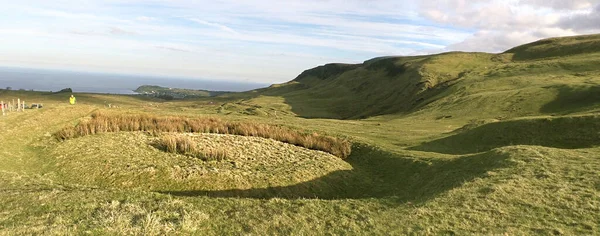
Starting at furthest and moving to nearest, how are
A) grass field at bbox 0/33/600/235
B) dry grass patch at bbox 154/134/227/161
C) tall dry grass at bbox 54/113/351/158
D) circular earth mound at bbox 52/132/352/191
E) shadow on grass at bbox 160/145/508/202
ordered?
tall dry grass at bbox 54/113/351/158 < dry grass patch at bbox 154/134/227/161 < circular earth mound at bbox 52/132/352/191 < shadow on grass at bbox 160/145/508/202 < grass field at bbox 0/33/600/235

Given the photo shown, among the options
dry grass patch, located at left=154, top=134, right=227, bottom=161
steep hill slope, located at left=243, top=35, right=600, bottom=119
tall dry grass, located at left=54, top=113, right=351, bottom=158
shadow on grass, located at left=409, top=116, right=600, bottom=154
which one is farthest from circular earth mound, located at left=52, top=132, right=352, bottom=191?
steep hill slope, located at left=243, top=35, right=600, bottom=119

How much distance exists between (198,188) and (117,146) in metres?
8.82

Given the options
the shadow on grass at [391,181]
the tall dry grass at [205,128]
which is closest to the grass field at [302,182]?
the shadow on grass at [391,181]

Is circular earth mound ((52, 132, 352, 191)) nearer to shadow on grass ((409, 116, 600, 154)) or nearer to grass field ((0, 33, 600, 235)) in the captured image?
grass field ((0, 33, 600, 235))

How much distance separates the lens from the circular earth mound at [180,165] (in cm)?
2030

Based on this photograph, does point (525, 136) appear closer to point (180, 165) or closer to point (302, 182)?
point (302, 182)

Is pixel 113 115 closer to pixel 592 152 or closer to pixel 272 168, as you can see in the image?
pixel 272 168

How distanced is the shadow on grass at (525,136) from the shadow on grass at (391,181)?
6.58 metres

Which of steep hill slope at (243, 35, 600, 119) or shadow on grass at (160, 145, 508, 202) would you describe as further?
steep hill slope at (243, 35, 600, 119)

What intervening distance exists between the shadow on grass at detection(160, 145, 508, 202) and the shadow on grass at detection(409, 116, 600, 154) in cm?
658

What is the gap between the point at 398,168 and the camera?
83.5 feet

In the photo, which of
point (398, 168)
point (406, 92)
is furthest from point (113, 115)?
point (406, 92)

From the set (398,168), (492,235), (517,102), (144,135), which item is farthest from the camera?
(517,102)

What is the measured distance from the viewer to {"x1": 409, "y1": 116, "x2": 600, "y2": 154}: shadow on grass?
28.4 metres
